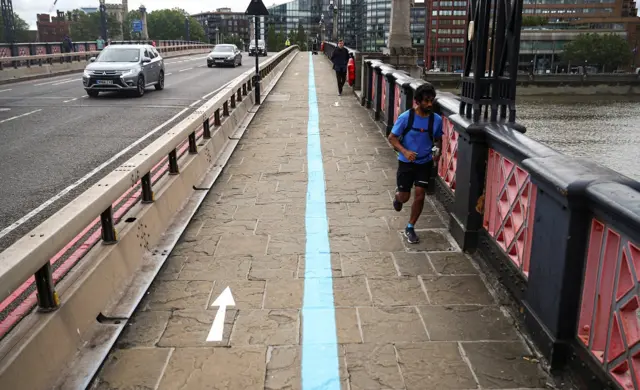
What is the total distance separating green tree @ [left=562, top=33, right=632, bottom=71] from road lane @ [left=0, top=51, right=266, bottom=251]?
12378cm

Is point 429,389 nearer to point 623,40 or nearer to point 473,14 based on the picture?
point 473,14

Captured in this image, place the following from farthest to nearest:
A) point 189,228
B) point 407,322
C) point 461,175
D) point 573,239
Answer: point 189,228 < point 461,175 < point 407,322 < point 573,239

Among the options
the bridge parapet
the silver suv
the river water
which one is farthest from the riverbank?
the bridge parapet

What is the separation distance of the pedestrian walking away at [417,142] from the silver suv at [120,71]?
53.4 feet

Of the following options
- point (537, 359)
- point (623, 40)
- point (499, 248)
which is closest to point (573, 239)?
point (537, 359)

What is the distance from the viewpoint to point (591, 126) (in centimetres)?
7744

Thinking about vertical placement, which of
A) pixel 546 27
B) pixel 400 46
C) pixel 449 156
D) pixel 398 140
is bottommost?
pixel 449 156

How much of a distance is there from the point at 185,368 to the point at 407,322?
5.57ft

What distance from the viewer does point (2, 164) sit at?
10.3 metres

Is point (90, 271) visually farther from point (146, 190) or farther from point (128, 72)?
point (128, 72)

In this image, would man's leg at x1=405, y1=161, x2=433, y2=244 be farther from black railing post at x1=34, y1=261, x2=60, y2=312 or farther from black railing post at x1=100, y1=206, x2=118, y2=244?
black railing post at x1=34, y1=261, x2=60, y2=312

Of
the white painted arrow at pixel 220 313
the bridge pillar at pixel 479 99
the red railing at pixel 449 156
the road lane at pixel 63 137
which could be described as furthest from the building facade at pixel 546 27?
the white painted arrow at pixel 220 313

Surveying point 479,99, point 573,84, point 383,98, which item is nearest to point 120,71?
point 383,98

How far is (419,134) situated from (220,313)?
2857 millimetres
